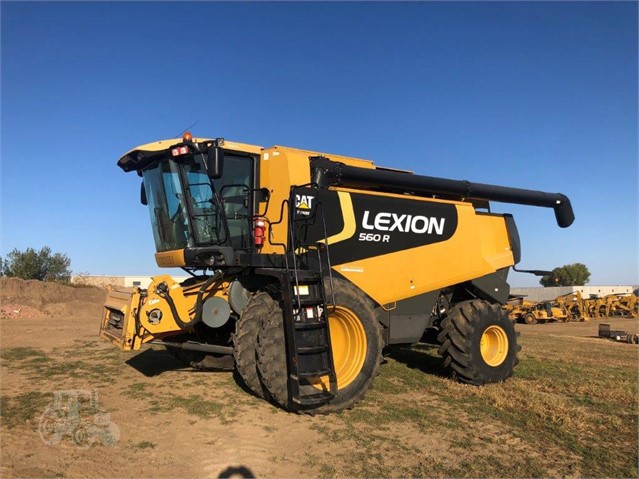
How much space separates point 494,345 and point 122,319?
6.08 meters

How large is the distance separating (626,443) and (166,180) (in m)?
6.56

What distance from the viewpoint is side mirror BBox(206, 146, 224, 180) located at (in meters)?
6.15

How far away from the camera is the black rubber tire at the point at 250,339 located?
585cm

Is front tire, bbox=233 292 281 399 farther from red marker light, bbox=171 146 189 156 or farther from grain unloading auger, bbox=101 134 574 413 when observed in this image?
red marker light, bbox=171 146 189 156

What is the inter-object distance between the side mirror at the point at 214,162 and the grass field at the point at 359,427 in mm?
2981

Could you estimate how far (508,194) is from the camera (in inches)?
344

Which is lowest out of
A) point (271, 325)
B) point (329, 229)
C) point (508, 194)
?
point (271, 325)

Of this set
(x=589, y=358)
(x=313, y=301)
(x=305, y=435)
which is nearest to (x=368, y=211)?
(x=313, y=301)

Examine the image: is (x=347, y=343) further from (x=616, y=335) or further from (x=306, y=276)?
(x=616, y=335)

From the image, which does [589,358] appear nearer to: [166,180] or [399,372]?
[399,372]

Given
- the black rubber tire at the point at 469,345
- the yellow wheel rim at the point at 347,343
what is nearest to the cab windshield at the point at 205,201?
the yellow wheel rim at the point at 347,343

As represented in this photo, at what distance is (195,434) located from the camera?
16.2 ft

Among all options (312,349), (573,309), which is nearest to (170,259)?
(312,349)

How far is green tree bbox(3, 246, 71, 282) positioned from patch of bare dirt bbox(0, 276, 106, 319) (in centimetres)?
1426
